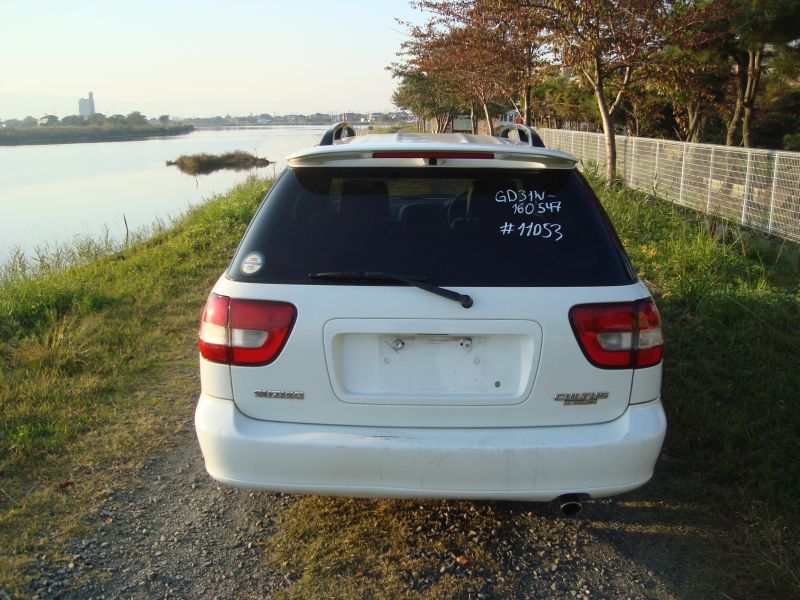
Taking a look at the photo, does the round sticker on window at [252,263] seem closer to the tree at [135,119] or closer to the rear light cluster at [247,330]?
the rear light cluster at [247,330]

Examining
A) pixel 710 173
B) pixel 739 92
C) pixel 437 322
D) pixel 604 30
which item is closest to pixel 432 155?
pixel 437 322

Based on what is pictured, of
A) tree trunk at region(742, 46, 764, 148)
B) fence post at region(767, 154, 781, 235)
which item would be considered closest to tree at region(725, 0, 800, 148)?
tree trunk at region(742, 46, 764, 148)

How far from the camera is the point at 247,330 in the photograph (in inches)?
98.7

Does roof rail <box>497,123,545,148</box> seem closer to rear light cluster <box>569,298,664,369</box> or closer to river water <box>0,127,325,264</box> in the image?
rear light cluster <box>569,298,664,369</box>

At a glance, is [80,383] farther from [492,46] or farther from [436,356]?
[492,46]

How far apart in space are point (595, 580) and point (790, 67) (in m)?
11.9

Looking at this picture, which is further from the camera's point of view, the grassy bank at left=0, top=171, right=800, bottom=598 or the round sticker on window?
the grassy bank at left=0, top=171, right=800, bottom=598

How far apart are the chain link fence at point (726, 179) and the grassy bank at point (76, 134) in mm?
38829

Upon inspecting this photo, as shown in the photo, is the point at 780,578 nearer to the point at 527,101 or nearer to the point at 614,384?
the point at 614,384

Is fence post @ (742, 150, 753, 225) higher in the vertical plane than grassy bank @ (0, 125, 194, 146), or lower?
lower

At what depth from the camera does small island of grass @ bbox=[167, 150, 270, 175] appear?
37.7 m

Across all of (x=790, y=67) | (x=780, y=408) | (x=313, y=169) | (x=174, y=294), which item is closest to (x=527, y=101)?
(x=790, y=67)

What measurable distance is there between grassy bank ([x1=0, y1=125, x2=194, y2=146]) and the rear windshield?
143 ft

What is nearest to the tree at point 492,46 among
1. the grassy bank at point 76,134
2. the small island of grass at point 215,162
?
the small island of grass at point 215,162
